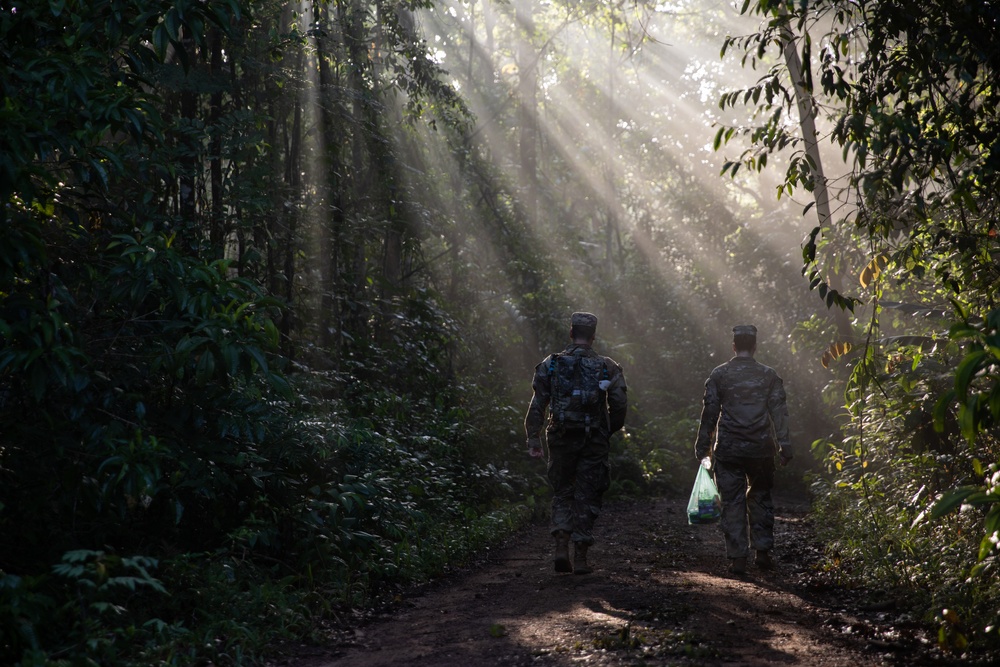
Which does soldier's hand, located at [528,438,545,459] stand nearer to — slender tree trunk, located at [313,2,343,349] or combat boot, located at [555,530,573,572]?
combat boot, located at [555,530,573,572]

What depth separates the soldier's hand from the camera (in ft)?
26.1

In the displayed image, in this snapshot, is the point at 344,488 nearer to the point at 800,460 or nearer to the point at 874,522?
the point at 874,522

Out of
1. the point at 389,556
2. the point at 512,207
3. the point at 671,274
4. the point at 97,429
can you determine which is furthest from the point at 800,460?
the point at 97,429

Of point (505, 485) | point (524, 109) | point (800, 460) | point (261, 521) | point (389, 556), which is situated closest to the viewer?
point (261, 521)

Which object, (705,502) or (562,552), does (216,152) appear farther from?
(705,502)

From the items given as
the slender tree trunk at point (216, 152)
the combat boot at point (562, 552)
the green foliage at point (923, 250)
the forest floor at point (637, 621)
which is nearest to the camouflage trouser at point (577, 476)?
the combat boot at point (562, 552)

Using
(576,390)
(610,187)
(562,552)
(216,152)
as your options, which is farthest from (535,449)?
(610,187)

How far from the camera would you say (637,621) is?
228 inches

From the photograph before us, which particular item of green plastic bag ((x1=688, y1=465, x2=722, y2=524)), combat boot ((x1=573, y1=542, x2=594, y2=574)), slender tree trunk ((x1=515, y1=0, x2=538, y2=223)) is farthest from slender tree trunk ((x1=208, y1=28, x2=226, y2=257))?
slender tree trunk ((x1=515, y1=0, x2=538, y2=223))

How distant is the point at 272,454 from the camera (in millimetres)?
6941

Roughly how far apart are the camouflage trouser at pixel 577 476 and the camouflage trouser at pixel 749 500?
1122 millimetres

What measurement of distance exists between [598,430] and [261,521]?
3174 mm

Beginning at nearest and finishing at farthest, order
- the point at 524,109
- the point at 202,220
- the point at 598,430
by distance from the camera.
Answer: the point at 598,430, the point at 202,220, the point at 524,109

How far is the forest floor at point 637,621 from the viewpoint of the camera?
4977 mm
